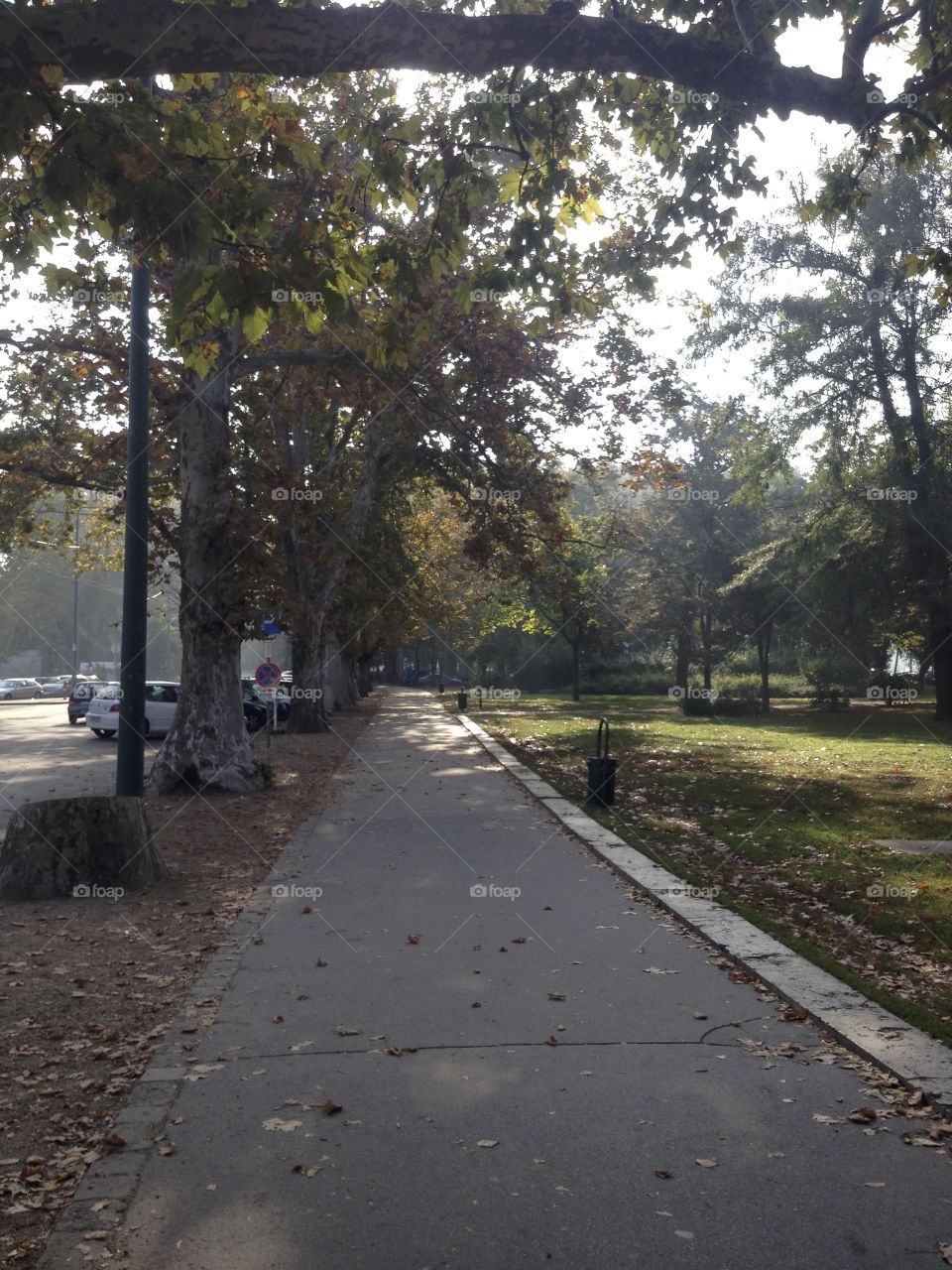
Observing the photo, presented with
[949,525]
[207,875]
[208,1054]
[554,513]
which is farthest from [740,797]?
[949,525]

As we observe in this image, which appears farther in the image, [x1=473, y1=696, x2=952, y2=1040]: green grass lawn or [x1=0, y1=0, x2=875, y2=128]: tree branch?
[x1=473, y1=696, x2=952, y2=1040]: green grass lawn

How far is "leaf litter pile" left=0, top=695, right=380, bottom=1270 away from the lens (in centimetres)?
450

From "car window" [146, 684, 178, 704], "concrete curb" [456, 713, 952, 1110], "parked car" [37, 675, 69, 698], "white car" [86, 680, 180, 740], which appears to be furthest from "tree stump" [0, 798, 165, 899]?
"parked car" [37, 675, 69, 698]

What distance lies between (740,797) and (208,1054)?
41.1ft

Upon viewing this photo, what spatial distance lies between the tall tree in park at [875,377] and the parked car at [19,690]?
53791 millimetres

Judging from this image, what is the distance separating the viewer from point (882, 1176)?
4.26m

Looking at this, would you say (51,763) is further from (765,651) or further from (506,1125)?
(765,651)

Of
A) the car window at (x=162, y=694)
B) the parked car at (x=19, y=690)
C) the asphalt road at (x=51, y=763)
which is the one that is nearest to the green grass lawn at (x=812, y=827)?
the asphalt road at (x=51, y=763)

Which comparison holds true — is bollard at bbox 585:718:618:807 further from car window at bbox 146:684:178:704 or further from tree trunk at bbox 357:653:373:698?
tree trunk at bbox 357:653:373:698

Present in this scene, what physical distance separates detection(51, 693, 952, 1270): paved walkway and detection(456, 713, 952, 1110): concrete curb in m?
0.17

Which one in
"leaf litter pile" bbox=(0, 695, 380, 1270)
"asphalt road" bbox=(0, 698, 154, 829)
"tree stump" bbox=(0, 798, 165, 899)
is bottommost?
"asphalt road" bbox=(0, 698, 154, 829)

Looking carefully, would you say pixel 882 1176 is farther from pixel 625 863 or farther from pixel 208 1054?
pixel 625 863

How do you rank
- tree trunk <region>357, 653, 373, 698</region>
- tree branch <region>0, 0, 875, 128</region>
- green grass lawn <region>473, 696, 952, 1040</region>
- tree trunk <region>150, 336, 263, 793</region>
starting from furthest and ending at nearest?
tree trunk <region>357, 653, 373, 698</region> < tree trunk <region>150, 336, 263, 793</region> < green grass lawn <region>473, 696, 952, 1040</region> < tree branch <region>0, 0, 875, 128</region>

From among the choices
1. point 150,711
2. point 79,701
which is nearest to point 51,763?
point 150,711
